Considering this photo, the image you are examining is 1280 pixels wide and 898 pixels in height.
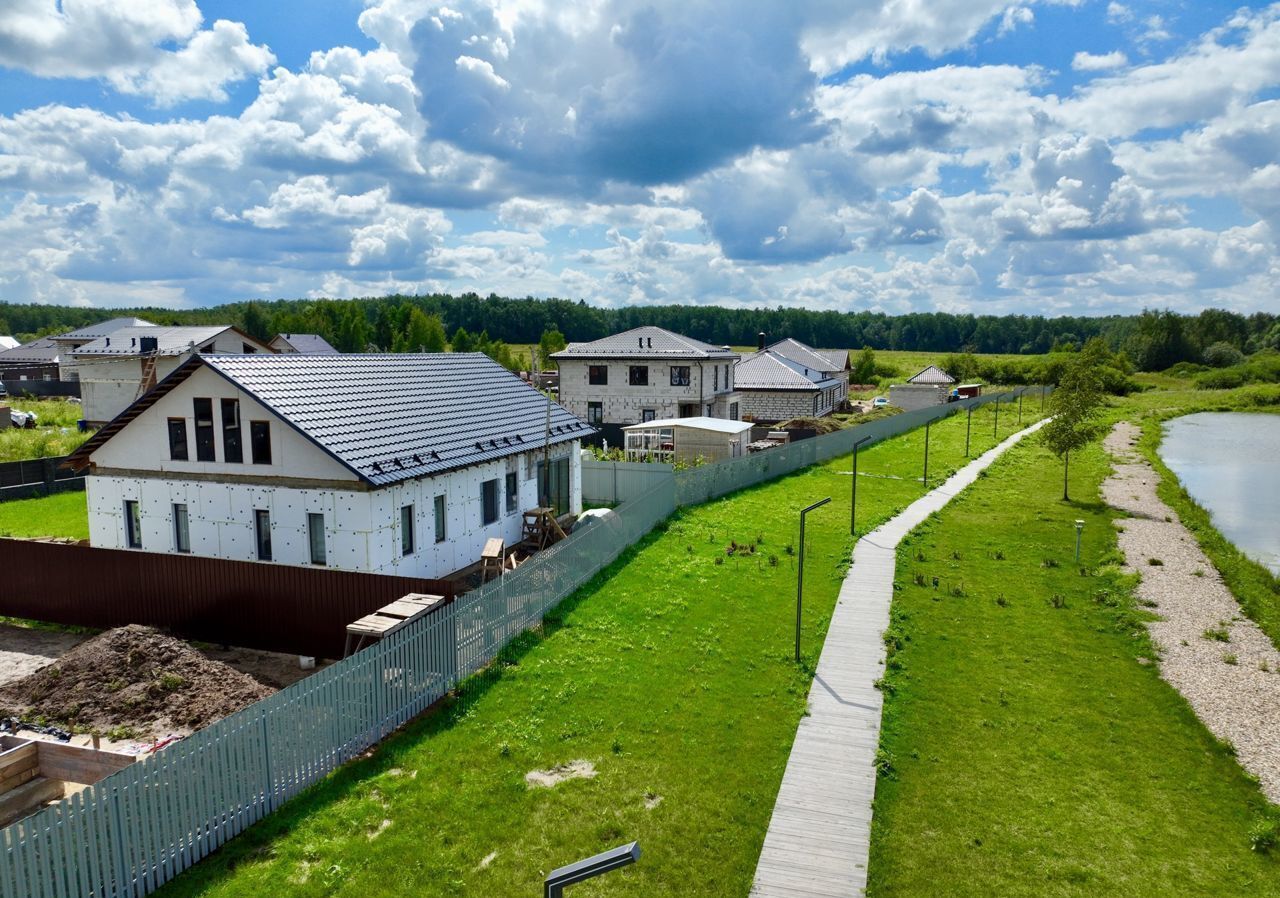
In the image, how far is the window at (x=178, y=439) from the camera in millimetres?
20344

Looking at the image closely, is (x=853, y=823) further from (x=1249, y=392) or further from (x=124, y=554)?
(x=1249, y=392)

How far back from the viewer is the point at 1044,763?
12.9 meters

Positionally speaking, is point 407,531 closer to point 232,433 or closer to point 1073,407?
point 232,433

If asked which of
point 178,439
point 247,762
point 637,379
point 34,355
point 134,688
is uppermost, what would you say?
point 34,355

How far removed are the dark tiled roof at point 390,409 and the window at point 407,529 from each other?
94 cm

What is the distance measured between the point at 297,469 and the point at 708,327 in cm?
16873

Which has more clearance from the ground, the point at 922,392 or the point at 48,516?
the point at 922,392

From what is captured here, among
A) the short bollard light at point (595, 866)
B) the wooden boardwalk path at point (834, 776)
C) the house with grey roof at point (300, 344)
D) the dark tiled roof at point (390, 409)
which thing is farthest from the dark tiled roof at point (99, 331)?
the short bollard light at point (595, 866)

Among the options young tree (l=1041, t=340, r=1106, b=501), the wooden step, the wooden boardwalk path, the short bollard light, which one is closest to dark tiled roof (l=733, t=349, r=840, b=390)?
young tree (l=1041, t=340, r=1106, b=501)

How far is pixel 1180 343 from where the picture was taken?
5217 inches

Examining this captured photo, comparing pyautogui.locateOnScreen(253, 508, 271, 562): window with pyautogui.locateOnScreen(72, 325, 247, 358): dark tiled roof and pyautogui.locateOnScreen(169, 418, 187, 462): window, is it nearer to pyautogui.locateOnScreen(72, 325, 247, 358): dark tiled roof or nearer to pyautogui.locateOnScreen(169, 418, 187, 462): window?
pyautogui.locateOnScreen(169, 418, 187, 462): window

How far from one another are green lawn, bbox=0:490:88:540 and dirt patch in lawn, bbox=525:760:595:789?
21842 mm

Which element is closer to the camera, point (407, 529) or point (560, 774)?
point (560, 774)

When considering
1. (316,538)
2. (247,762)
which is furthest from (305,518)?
(247,762)
